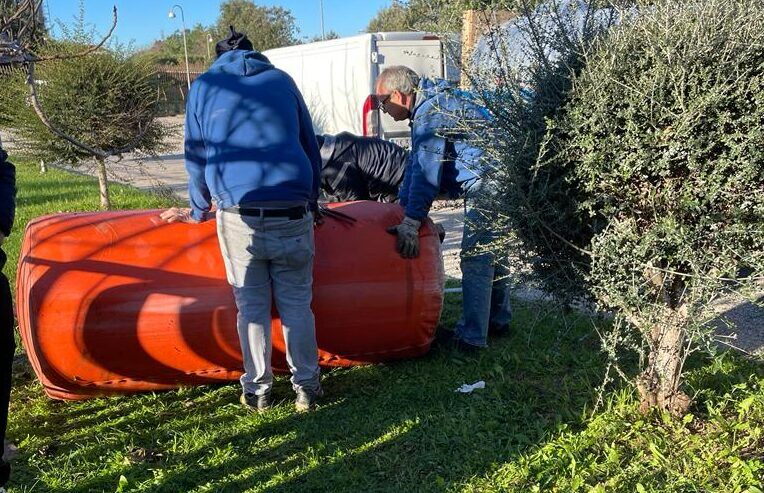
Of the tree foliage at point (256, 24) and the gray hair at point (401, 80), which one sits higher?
the tree foliage at point (256, 24)

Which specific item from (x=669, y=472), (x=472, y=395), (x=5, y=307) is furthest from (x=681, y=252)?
(x=5, y=307)

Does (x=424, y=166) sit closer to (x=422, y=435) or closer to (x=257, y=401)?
(x=422, y=435)

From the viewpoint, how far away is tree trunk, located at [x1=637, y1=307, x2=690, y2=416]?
325cm

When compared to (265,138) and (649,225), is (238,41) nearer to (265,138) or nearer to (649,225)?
(265,138)

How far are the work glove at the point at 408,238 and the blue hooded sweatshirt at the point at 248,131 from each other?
2.36 ft

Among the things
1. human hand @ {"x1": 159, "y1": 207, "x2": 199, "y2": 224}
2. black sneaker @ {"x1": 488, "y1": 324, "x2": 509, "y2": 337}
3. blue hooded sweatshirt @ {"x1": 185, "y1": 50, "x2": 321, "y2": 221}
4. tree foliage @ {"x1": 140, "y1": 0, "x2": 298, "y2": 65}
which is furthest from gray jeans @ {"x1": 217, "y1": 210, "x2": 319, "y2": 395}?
tree foliage @ {"x1": 140, "y1": 0, "x2": 298, "y2": 65}

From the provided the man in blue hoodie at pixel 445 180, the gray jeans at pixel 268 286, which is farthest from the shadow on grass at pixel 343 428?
the man in blue hoodie at pixel 445 180

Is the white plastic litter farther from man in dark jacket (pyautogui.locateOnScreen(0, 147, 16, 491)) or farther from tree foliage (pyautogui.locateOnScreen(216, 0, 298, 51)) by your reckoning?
tree foliage (pyautogui.locateOnScreen(216, 0, 298, 51))

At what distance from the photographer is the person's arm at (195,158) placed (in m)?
3.59

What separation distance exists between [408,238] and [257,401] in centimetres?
122

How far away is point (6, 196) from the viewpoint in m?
2.94

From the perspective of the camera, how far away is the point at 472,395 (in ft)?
12.8

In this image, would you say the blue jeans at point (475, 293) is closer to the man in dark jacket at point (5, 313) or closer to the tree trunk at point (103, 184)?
the man in dark jacket at point (5, 313)

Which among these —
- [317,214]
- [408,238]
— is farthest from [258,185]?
[408,238]
